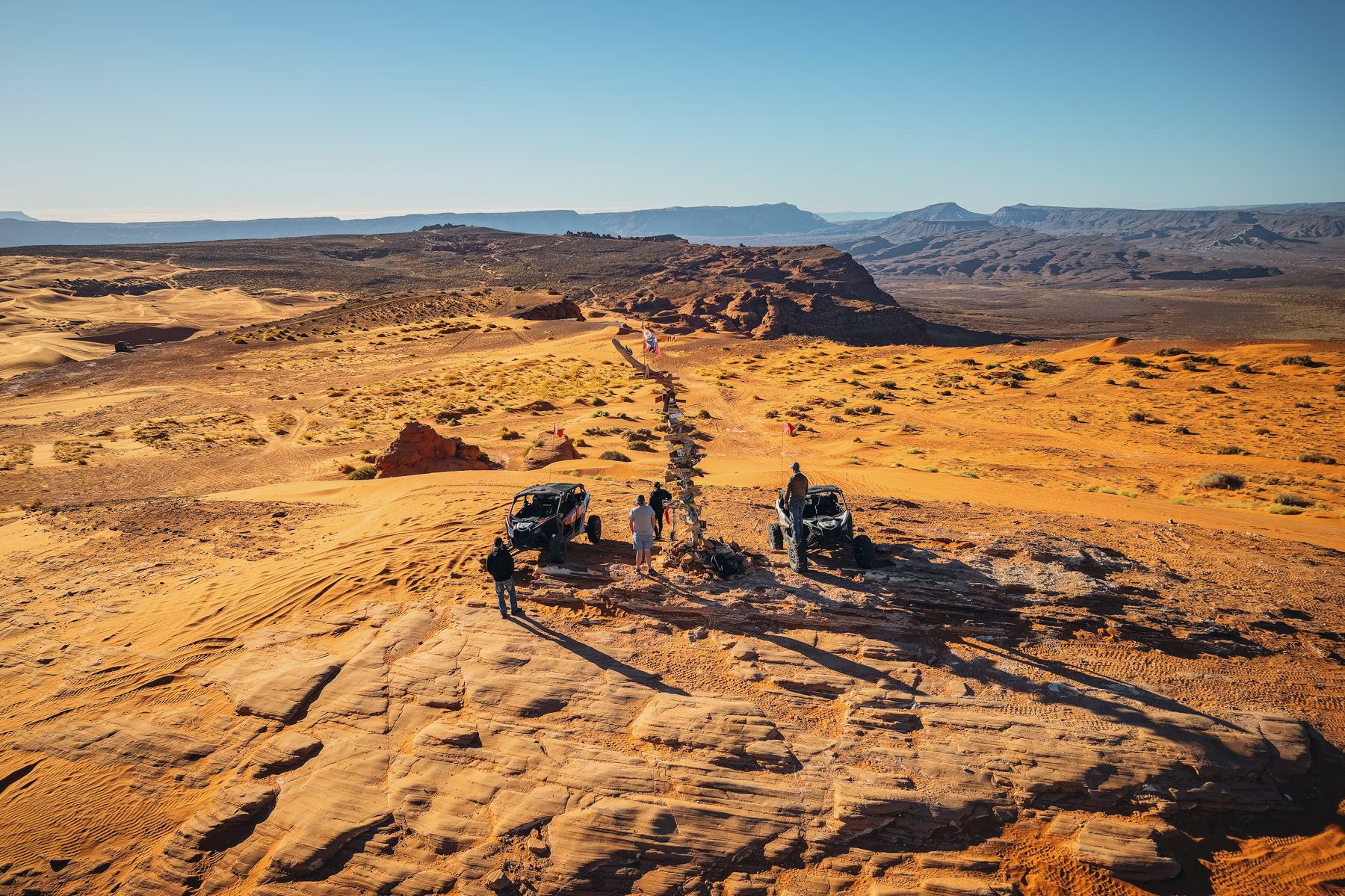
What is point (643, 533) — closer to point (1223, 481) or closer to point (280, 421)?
point (1223, 481)

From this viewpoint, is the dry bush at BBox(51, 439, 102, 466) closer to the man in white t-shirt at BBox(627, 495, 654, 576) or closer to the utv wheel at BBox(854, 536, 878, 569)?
the man in white t-shirt at BBox(627, 495, 654, 576)

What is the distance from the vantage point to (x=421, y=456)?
21.8 meters

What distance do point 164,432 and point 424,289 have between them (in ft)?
211

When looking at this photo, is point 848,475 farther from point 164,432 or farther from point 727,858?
→ point 164,432

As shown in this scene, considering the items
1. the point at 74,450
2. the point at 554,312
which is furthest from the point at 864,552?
the point at 554,312

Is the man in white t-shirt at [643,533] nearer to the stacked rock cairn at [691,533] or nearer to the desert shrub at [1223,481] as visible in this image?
the stacked rock cairn at [691,533]

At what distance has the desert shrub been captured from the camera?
62.3ft

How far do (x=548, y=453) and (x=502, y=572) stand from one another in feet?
45.8

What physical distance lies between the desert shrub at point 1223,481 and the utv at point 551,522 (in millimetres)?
18987

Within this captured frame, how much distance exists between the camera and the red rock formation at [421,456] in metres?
21.5

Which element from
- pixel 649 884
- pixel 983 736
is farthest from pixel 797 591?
pixel 649 884

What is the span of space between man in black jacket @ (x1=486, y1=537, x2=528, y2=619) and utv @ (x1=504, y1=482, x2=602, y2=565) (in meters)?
1.41

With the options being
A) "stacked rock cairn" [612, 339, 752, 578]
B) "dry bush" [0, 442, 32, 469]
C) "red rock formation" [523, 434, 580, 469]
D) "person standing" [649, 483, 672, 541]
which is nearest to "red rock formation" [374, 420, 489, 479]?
"red rock formation" [523, 434, 580, 469]

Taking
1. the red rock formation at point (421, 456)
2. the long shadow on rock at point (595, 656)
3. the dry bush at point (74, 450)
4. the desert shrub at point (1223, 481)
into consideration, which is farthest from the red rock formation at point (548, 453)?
the desert shrub at point (1223, 481)
